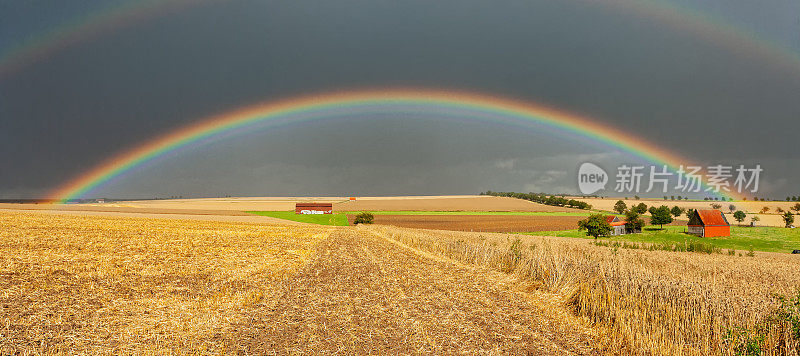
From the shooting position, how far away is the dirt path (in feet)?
30.4

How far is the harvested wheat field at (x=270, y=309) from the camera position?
926 cm

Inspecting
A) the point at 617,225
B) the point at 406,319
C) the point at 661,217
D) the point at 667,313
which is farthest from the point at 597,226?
the point at 406,319

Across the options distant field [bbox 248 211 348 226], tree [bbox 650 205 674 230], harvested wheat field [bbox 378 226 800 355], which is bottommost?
distant field [bbox 248 211 348 226]

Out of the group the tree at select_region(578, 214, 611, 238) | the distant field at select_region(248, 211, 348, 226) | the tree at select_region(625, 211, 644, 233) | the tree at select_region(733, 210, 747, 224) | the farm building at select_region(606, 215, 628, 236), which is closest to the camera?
the tree at select_region(578, 214, 611, 238)

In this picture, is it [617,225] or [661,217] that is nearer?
[617,225]

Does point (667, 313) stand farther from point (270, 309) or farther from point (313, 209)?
point (313, 209)

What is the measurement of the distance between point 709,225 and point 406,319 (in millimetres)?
92516

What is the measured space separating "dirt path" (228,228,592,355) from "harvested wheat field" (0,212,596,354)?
0.03m

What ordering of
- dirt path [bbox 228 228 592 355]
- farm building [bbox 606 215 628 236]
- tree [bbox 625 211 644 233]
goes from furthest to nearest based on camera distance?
tree [bbox 625 211 644 233], farm building [bbox 606 215 628 236], dirt path [bbox 228 228 592 355]

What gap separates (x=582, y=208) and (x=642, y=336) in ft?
546

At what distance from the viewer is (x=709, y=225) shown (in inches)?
3211

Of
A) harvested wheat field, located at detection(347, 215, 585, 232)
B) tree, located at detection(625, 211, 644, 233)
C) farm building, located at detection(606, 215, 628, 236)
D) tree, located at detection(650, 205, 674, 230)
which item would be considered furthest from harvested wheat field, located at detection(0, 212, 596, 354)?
tree, located at detection(650, 205, 674, 230)

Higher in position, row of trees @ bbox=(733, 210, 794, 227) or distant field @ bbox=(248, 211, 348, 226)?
row of trees @ bbox=(733, 210, 794, 227)

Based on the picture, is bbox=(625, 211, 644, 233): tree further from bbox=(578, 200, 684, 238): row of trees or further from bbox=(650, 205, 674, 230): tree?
bbox=(650, 205, 674, 230): tree
